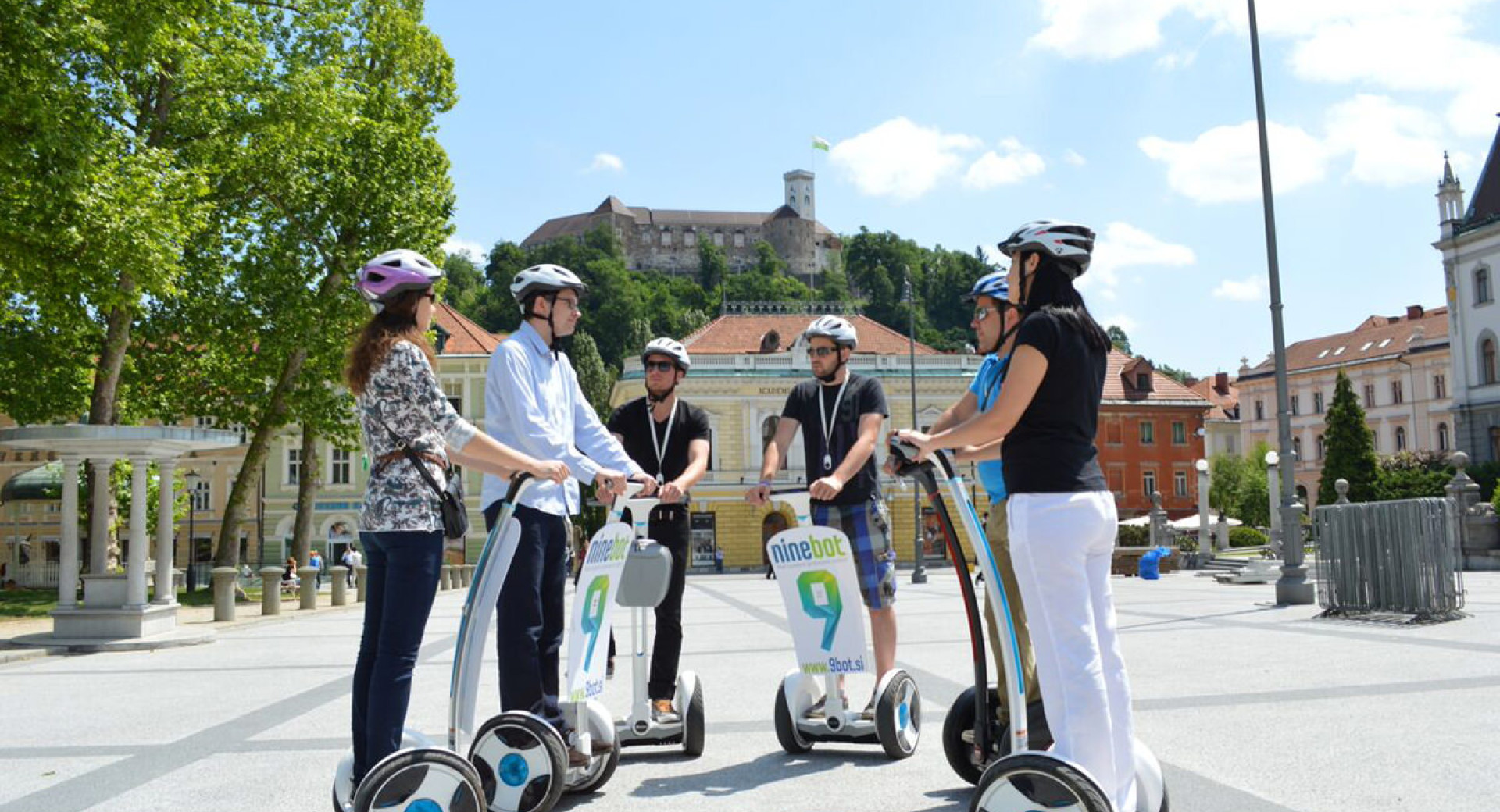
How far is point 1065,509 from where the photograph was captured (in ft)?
11.5

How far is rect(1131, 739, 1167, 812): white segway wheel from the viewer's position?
12.0 feet

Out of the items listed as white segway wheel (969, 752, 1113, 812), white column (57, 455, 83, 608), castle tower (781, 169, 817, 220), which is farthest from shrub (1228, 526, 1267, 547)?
castle tower (781, 169, 817, 220)

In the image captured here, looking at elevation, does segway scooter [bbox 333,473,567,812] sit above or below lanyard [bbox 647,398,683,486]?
below

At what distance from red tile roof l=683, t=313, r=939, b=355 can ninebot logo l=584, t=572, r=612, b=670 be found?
50533mm

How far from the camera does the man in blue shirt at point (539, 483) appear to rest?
15.5 feet

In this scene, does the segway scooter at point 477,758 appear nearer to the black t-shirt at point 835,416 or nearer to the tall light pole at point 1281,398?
the black t-shirt at point 835,416

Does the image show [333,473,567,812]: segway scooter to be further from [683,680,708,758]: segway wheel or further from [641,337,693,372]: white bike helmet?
[641,337,693,372]: white bike helmet

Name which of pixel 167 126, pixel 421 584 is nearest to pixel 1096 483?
pixel 421 584

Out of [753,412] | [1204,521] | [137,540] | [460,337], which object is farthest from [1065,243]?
[460,337]

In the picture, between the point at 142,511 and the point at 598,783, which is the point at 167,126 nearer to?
the point at 142,511

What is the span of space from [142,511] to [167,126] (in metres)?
8.86

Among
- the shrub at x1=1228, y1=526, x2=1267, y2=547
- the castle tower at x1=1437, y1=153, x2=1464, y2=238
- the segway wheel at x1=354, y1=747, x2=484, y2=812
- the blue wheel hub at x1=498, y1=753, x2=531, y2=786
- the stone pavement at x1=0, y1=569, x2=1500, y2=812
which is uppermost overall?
the castle tower at x1=1437, y1=153, x2=1464, y2=238

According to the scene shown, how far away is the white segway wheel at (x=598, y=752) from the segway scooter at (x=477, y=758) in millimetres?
376

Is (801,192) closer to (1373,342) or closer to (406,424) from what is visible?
(1373,342)
